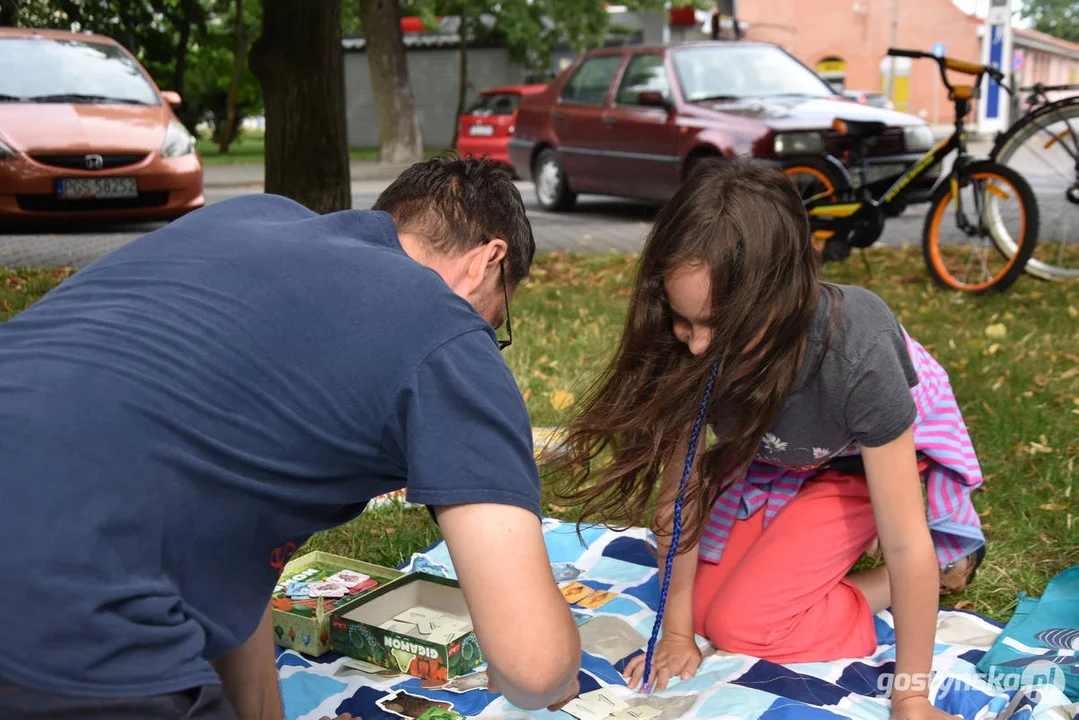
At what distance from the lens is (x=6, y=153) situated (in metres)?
7.05

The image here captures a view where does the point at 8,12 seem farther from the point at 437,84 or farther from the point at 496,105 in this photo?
the point at 437,84

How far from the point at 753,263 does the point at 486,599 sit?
92cm

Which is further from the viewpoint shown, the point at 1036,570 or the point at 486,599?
the point at 1036,570

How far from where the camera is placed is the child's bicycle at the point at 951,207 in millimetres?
5773

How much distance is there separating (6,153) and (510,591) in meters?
6.84

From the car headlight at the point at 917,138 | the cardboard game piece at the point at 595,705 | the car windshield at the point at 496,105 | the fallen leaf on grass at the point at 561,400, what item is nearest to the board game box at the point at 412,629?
the cardboard game piece at the point at 595,705

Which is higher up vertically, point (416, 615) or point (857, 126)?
point (857, 126)

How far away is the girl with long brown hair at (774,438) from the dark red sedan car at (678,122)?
4.32 m

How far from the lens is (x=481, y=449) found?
133 centimetres

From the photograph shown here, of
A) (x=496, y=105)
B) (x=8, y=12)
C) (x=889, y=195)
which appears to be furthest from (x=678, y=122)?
(x=8, y=12)

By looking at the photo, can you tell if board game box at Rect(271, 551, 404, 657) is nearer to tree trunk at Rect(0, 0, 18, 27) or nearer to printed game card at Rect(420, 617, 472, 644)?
printed game card at Rect(420, 617, 472, 644)

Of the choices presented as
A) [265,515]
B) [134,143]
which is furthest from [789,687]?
[134,143]

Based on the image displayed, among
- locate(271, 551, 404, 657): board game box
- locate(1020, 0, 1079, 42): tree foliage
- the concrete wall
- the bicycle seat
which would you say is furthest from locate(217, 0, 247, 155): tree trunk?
locate(1020, 0, 1079, 42): tree foliage

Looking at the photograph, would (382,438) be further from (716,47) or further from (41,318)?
(716,47)
